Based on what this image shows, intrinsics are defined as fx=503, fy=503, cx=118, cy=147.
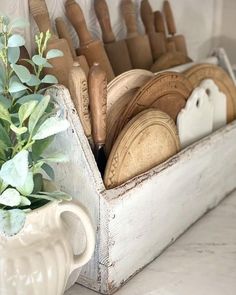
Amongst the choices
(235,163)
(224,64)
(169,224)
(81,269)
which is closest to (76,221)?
(81,269)

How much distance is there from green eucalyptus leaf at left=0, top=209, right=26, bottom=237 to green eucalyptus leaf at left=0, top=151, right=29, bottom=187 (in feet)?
0.13

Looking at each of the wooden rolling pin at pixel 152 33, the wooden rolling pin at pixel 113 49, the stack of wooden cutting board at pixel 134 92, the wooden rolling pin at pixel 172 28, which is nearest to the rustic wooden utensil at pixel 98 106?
the stack of wooden cutting board at pixel 134 92

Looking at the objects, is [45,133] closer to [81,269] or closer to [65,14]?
[81,269]

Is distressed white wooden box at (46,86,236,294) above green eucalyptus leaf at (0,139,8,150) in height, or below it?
below

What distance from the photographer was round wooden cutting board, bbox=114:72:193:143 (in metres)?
0.73

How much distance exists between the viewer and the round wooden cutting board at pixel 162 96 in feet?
2.40

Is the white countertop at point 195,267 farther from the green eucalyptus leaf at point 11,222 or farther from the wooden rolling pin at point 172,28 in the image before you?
the wooden rolling pin at point 172,28

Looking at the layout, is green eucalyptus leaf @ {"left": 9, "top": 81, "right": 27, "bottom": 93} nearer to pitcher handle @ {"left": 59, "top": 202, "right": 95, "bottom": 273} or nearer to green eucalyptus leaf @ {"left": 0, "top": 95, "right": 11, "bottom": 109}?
green eucalyptus leaf @ {"left": 0, "top": 95, "right": 11, "bottom": 109}

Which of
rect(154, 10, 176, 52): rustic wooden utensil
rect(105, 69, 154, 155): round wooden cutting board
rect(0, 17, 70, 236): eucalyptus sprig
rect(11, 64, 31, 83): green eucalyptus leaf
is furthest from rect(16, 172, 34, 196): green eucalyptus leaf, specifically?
rect(154, 10, 176, 52): rustic wooden utensil

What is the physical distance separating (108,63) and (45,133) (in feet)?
1.15

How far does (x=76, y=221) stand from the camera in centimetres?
66

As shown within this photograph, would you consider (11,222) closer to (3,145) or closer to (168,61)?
(3,145)

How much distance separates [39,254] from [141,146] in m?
0.24

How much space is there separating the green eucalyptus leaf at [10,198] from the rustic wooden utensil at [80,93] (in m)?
0.18
